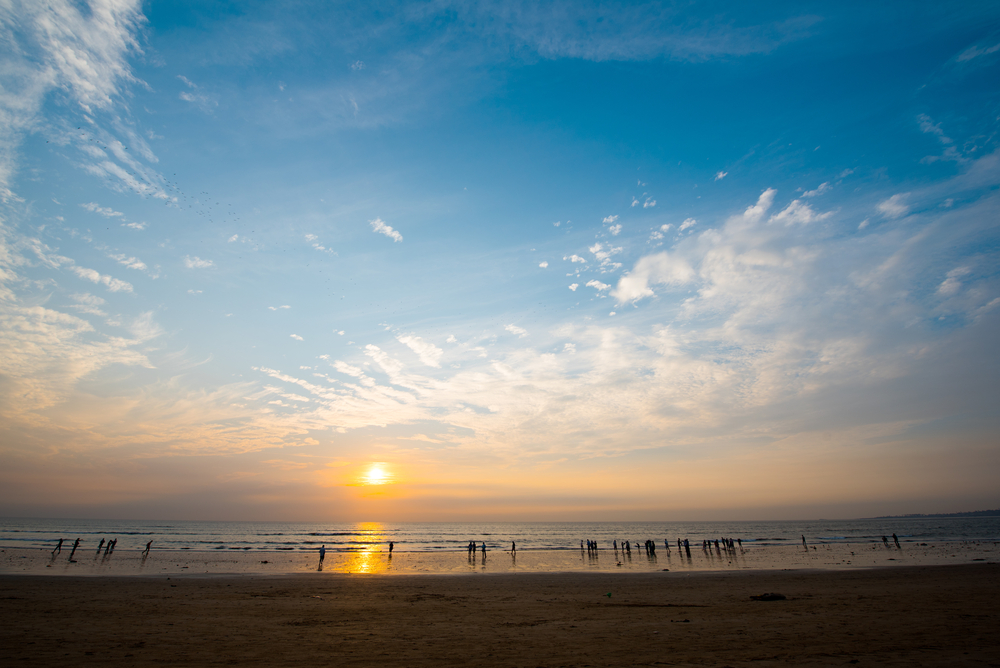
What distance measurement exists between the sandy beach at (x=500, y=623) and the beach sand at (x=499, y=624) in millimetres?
67

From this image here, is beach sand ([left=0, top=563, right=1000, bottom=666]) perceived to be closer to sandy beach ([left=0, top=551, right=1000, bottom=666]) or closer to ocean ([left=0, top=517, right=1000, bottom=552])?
sandy beach ([left=0, top=551, right=1000, bottom=666])

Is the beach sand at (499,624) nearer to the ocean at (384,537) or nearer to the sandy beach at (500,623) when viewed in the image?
the sandy beach at (500,623)

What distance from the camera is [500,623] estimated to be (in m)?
15.0

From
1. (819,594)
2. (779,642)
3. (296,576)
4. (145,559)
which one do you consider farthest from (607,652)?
(145,559)

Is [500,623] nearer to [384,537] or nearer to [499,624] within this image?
[499,624]

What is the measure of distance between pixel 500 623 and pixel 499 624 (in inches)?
7.2

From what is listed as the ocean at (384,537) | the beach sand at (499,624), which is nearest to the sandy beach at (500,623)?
the beach sand at (499,624)

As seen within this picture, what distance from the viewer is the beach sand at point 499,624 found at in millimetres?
10711

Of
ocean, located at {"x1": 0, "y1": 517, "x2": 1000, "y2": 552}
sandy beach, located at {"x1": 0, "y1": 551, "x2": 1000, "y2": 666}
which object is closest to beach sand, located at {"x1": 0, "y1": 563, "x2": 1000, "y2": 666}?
sandy beach, located at {"x1": 0, "y1": 551, "x2": 1000, "y2": 666}

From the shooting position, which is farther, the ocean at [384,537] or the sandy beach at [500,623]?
the ocean at [384,537]

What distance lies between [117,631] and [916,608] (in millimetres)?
27276

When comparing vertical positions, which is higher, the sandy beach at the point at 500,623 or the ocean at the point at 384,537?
the ocean at the point at 384,537

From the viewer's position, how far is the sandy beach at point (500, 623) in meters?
10.7

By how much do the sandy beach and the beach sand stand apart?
0.07m
